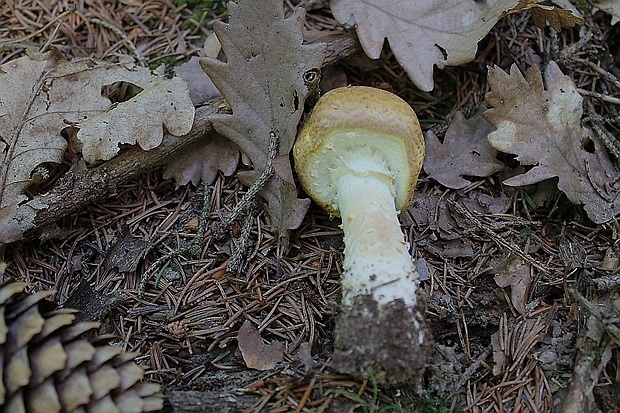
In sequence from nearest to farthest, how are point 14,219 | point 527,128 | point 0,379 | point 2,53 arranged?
point 0,379 → point 14,219 → point 527,128 → point 2,53

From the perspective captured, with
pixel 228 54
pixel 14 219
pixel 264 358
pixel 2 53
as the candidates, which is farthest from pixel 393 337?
pixel 2 53

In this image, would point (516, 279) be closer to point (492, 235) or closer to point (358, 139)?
point (492, 235)

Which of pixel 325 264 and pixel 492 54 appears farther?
pixel 492 54

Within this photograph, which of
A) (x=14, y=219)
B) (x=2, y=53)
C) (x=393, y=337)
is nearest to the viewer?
(x=393, y=337)

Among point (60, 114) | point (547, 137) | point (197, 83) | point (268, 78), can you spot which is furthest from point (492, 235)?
point (60, 114)

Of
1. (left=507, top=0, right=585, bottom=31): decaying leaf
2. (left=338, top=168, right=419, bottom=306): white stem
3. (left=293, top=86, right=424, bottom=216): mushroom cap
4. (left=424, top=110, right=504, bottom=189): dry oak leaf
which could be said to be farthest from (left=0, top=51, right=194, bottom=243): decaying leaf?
(left=507, top=0, right=585, bottom=31): decaying leaf

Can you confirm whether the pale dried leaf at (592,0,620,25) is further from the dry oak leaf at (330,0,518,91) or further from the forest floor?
the dry oak leaf at (330,0,518,91)

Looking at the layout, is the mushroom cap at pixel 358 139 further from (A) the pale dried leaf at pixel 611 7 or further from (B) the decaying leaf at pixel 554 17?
(A) the pale dried leaf at pixel 611 7

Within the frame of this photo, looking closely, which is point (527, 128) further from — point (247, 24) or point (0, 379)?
point (0, 379)
